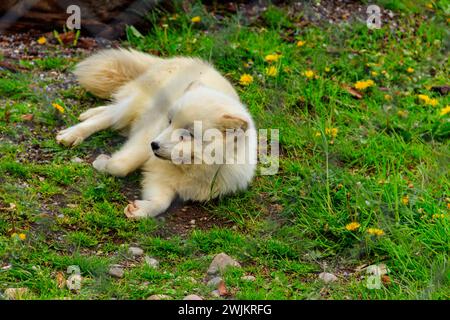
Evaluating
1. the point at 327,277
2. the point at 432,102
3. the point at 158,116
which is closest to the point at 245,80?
the point at 158,116

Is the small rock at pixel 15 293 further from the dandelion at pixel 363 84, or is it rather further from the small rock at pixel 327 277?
the dandelion at pixel 363 84

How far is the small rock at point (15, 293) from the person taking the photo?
300cm

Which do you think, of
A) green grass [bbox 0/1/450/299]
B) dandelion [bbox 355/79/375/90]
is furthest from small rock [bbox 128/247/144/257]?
dandelion [bbox 355/79/375/90]

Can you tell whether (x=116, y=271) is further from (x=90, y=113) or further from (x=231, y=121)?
(x=90, y=113)

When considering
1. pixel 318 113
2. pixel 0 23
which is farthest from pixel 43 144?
pixel 318 113

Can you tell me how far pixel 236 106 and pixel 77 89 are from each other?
122 cm

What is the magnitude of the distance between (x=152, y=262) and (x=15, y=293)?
634 mm

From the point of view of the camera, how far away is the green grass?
11.0 ft

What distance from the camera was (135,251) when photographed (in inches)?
138

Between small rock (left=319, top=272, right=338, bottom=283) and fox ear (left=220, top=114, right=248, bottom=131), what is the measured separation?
802 millimetres

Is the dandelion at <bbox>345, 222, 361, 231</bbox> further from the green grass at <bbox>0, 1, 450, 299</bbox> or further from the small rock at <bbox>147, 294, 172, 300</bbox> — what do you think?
the small rock at <bbox>147, 294, 172, 300</bbox>

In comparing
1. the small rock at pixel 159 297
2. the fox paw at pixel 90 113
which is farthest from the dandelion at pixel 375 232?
the fox paw at pixel 90 113

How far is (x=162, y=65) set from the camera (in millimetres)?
4516

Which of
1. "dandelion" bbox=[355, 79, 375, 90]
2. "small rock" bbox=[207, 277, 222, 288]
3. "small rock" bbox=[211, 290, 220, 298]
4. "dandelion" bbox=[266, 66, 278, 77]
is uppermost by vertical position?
"dandelion" bbox=[266, 66, 278, 77]
